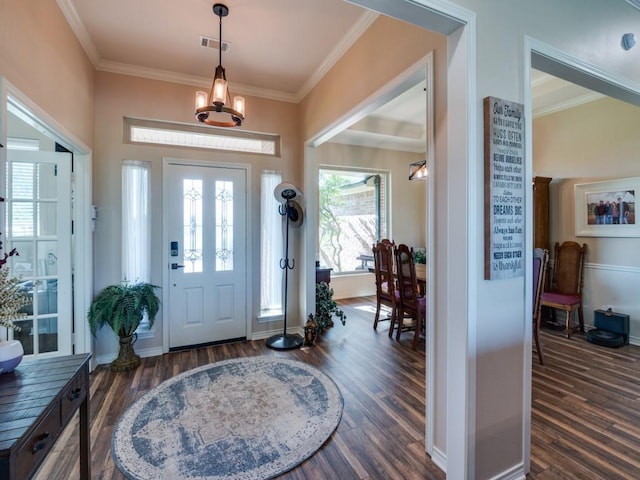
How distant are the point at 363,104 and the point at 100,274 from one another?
315 centimetres

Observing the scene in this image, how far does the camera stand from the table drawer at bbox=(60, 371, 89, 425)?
4.32 ft

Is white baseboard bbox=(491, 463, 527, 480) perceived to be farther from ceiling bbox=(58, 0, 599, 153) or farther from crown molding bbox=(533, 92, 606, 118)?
crown molding bbox=(533, 92, 606, 118)

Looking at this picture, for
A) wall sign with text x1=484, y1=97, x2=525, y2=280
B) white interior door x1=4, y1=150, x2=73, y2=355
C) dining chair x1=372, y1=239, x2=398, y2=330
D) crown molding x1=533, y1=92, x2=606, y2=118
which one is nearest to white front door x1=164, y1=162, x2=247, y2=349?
white interior door x1=4, y1=150, x2=73, y2=355

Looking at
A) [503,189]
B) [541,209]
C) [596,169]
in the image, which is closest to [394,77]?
[503,189]

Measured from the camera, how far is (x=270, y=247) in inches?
162

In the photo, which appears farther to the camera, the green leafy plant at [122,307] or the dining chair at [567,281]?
the dining chair at [567,281]

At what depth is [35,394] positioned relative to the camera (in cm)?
121

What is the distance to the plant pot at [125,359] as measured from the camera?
124 inches

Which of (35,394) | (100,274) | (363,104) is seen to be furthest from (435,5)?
(100,274)

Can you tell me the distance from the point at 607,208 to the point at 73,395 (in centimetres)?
553

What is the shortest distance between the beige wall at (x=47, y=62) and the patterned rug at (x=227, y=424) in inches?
90.1

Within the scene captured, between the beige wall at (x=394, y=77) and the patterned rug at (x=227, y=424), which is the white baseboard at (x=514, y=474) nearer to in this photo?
the beige wall at (x=394, y=77)

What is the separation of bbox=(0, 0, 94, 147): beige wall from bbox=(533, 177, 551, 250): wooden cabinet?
5.38 m

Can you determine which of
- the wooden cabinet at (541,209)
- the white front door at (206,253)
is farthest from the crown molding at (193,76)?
the wooden cabinet at (541,209)
